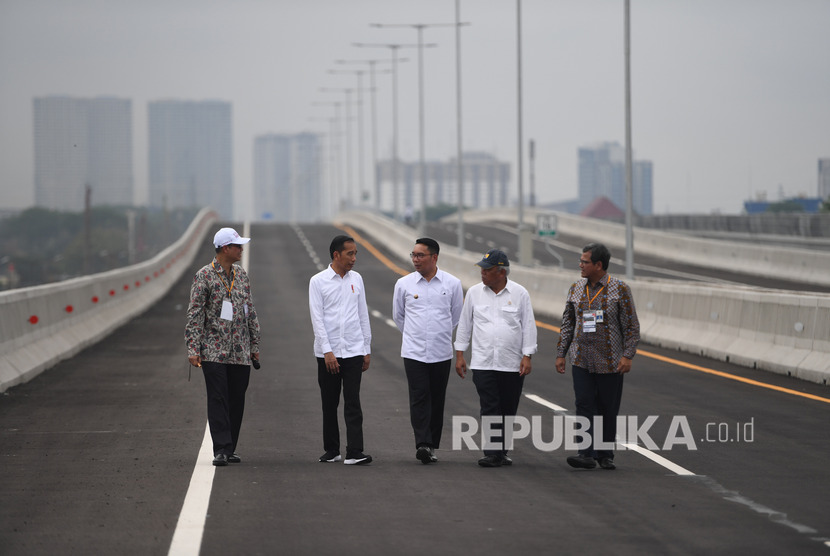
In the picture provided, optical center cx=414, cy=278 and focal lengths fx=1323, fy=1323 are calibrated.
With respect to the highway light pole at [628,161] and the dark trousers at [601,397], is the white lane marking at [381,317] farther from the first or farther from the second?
the dark trousers at [601,397]

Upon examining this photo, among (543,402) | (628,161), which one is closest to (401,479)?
(543,402)

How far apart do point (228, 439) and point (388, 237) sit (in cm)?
6048

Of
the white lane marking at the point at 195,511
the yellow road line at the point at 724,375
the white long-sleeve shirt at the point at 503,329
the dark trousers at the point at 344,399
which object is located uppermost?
the white long-sleeve shirt at the point at 503,329

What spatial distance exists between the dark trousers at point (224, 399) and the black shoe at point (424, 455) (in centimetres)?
146

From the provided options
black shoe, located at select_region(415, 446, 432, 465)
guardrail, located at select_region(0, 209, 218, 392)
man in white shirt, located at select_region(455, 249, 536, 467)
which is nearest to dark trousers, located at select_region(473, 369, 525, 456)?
man in white shirt, located at select_region(455, 249, 536, 467)

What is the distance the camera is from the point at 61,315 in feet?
72.8

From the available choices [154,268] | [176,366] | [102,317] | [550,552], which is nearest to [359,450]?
[550,552]

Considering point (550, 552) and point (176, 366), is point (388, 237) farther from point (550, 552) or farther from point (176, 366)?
point (550, 552)

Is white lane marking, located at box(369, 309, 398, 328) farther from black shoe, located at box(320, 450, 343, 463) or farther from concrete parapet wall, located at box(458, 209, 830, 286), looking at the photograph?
black shoe, located at box(320, 450, 343, 463)

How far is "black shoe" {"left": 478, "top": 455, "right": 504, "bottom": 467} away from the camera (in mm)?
10461

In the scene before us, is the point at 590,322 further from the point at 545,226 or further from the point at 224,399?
the point at 545,226

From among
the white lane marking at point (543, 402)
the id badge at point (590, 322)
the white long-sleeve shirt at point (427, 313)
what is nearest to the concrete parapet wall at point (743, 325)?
the white lane marking at point (543, 402)

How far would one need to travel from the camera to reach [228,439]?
1049 cm

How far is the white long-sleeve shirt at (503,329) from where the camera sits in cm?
1064
